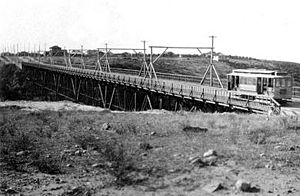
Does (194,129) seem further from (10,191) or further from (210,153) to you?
(10,191)

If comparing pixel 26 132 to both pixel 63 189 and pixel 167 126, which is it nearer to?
pixel 167 126

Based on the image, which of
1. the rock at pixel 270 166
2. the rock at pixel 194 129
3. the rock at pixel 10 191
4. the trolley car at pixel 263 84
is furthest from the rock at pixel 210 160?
the trolley car at pixel 263 84

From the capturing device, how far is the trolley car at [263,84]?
2512 centimetres

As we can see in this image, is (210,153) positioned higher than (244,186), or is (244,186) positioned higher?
(210,153)

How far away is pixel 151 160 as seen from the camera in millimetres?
8852

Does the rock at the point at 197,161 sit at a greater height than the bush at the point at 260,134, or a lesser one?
lesser

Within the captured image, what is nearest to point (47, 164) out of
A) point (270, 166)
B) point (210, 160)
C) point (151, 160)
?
point (151, 160)

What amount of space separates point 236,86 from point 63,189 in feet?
75.2

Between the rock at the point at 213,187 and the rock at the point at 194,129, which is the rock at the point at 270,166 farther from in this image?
the rock at the point at 194,129

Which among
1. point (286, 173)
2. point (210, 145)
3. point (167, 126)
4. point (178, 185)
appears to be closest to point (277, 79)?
point (167, 126)

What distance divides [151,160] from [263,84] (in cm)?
1900

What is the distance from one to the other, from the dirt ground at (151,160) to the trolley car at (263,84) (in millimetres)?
12132

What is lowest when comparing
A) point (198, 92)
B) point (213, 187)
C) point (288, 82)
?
point (213, 187)

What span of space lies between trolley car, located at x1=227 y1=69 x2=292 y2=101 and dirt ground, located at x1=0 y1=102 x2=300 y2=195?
12132 mm
